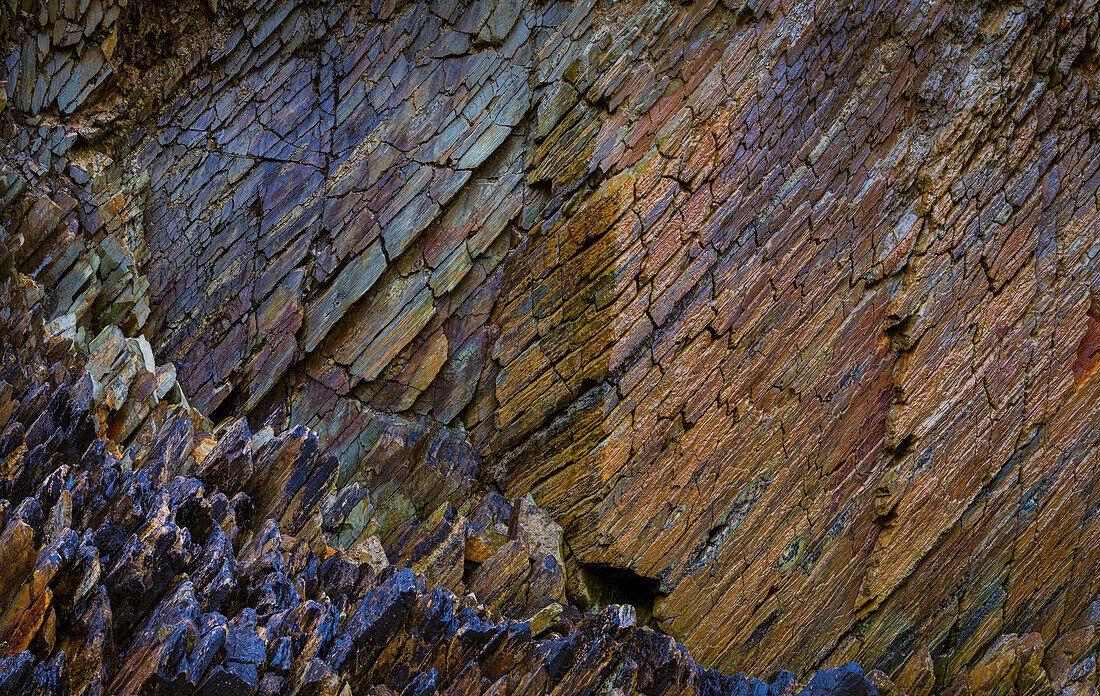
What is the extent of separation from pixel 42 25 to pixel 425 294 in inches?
298

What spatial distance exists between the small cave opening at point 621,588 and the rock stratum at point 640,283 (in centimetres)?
5

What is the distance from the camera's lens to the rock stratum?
11.9 meters

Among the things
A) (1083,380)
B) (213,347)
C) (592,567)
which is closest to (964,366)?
(1083,380)

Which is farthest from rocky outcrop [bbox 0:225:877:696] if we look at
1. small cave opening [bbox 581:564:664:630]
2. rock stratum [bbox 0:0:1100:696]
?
small cave opening [bbox 581:564:664:630]

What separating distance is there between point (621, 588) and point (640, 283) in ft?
14.8

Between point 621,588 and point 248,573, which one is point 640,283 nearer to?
point 621,588

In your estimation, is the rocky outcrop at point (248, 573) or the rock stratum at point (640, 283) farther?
the rock stratum at point (640, 283)

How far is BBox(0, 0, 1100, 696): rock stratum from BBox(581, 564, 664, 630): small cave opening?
0.05 metres

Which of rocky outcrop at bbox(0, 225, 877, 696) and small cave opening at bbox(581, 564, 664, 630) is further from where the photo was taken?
A: small cave opening at bbox(581, 564, 664, 630)

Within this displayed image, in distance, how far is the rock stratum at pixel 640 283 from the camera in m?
11.9

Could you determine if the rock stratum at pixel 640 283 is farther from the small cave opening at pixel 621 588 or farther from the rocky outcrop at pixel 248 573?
the rocky outcrop at pixel 248 573

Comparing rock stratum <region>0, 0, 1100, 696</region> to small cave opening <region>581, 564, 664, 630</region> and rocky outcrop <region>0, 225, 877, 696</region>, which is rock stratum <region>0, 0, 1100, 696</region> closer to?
small cave opening <region>581, 564, 664, 630</region>

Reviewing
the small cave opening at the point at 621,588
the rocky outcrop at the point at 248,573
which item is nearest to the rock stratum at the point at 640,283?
the small cave opening at the point at 621,588

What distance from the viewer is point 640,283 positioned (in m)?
11.9
